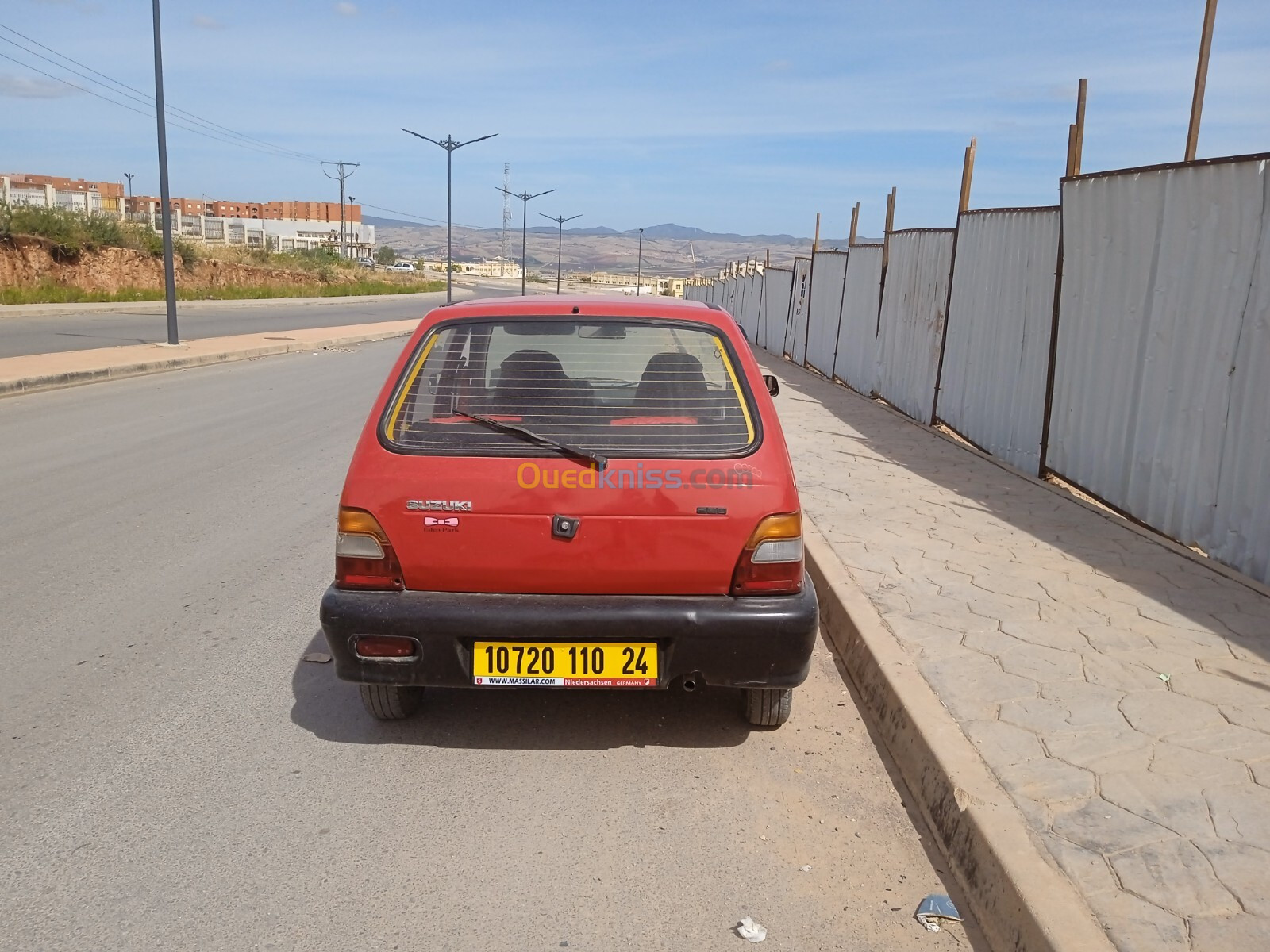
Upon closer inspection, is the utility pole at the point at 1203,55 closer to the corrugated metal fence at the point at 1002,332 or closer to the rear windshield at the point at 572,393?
the corrugated metal fence at the point at 1002,332

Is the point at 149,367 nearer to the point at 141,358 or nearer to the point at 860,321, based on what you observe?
the point at 141,358

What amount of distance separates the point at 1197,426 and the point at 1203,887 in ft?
12.8

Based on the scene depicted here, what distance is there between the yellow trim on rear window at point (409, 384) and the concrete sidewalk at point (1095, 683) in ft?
6.98

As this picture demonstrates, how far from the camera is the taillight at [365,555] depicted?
3666 millimetres

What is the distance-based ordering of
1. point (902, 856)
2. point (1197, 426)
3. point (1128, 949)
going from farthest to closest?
point (1197, 426) < point (902, 856) < point (1128, 949)

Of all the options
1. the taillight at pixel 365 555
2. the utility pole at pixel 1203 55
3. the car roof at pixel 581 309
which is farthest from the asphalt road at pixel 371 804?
the utility pole at pixel 1203 55

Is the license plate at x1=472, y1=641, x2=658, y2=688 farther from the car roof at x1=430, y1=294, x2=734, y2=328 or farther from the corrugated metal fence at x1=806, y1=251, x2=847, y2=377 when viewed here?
the corrugated metal fence at x1=806, y1=251, x2=847, y2=377

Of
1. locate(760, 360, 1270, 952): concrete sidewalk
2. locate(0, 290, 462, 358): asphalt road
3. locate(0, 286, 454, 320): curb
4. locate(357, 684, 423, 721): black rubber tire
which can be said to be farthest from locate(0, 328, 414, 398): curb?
locate(357, 684, 423, 721): black rubber tire

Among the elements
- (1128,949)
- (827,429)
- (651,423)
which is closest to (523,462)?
(651,423)

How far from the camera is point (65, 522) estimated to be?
6.92 m

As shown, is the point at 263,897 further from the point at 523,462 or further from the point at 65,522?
the point at 65,522

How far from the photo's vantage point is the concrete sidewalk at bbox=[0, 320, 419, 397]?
14453 mm

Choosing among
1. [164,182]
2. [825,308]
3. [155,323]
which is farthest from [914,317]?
[155,323]

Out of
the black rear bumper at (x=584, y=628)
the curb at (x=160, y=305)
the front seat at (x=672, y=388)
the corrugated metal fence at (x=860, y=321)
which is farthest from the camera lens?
the curb at (x=160, y=305)
